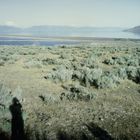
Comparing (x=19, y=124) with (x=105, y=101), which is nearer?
(x=19, y=124)

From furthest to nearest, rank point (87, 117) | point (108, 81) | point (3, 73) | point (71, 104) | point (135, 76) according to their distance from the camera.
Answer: point (3, 73)
point (135, 76)
point (108, 81)
point (71, 104)
point (87, 117)

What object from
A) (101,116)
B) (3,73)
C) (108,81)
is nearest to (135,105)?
(101,116)

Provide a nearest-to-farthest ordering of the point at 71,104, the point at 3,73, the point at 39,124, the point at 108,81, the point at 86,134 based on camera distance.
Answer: the point at 86,134 → the point at 39,124 → the point at 71,104 → the point at 108,81 → the point at 3,73

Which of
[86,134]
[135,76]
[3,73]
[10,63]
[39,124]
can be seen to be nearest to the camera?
[86,134]

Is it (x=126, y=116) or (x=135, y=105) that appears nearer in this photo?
(x=126, y=116)

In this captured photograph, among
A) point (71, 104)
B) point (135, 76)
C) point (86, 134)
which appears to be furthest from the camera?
point (135, 76)

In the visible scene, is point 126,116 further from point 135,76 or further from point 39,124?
point 135,76

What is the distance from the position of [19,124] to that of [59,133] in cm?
113

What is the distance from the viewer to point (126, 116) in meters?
8.64

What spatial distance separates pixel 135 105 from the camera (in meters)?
9.77

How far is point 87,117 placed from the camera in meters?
8.47

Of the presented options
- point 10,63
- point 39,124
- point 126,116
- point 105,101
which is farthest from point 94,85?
point 10,63

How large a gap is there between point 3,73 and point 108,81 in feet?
22.5

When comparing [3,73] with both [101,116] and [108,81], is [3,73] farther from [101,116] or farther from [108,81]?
[101,116]
